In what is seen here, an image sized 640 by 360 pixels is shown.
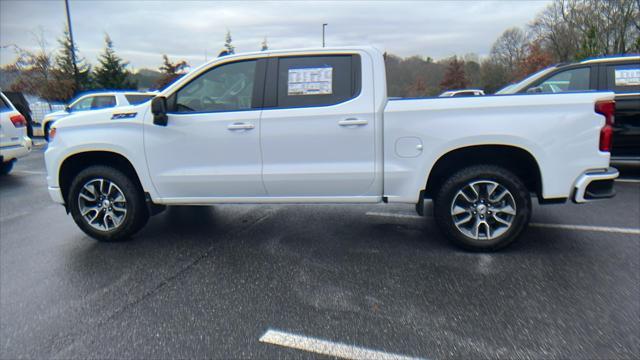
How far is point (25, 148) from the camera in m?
8.20

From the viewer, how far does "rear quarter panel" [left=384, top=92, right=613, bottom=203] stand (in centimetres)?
348

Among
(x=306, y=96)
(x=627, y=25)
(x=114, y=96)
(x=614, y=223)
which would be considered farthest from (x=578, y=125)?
(x=627, y=25)

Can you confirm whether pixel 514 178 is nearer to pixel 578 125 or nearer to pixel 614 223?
pixel 578 125

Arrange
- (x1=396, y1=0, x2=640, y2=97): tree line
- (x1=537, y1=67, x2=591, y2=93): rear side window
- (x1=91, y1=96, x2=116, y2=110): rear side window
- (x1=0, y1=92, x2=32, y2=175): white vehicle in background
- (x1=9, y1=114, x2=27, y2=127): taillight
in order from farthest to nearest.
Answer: (x1=396, y1=0, x2=640, y2=97): tree line, (x1=91, y1=96, x2=116, y2=110): rear side window, (x1=9, y1=114, x2=27, y2=127): taillight, (x1=0, y1=92, x2=32, y2=175): white vehicle in background, (x1=537, y1=67, x2=591, y2=93): rear side window

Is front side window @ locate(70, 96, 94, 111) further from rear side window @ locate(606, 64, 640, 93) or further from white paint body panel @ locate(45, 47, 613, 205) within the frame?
rear side window @ locate(606, 64, 640, 93)

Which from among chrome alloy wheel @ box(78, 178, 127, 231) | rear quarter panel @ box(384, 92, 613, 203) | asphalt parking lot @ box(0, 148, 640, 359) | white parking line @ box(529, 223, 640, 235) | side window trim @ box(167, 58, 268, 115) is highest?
side window trim @ box(167, 58, 268, 115)

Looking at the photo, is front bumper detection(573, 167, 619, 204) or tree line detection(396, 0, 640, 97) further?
tree line detection(396, 0, 640, 97)

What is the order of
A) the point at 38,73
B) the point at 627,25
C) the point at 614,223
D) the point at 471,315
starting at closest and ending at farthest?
the point at 471,315 → the point at 614,223 → the point at 38,73 → the point at 627,25

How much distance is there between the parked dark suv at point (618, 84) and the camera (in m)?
6.20

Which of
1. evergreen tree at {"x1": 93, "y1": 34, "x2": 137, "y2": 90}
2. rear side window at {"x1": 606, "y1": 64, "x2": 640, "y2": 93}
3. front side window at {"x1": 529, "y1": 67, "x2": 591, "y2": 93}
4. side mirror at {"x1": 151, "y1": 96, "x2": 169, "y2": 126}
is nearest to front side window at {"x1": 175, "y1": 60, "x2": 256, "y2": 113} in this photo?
side mirror at {"x1": 151, "y1": 96, "x2": 169, "y2": 126}

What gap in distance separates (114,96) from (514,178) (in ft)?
41.4

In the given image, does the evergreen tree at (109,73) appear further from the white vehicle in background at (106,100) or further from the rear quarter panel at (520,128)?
the rear quarter panel at (520,128)

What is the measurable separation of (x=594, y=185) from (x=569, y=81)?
371 cm

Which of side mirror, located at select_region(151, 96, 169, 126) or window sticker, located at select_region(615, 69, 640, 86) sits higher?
window sticker, located at select_region(615, 69, 640, 86)
